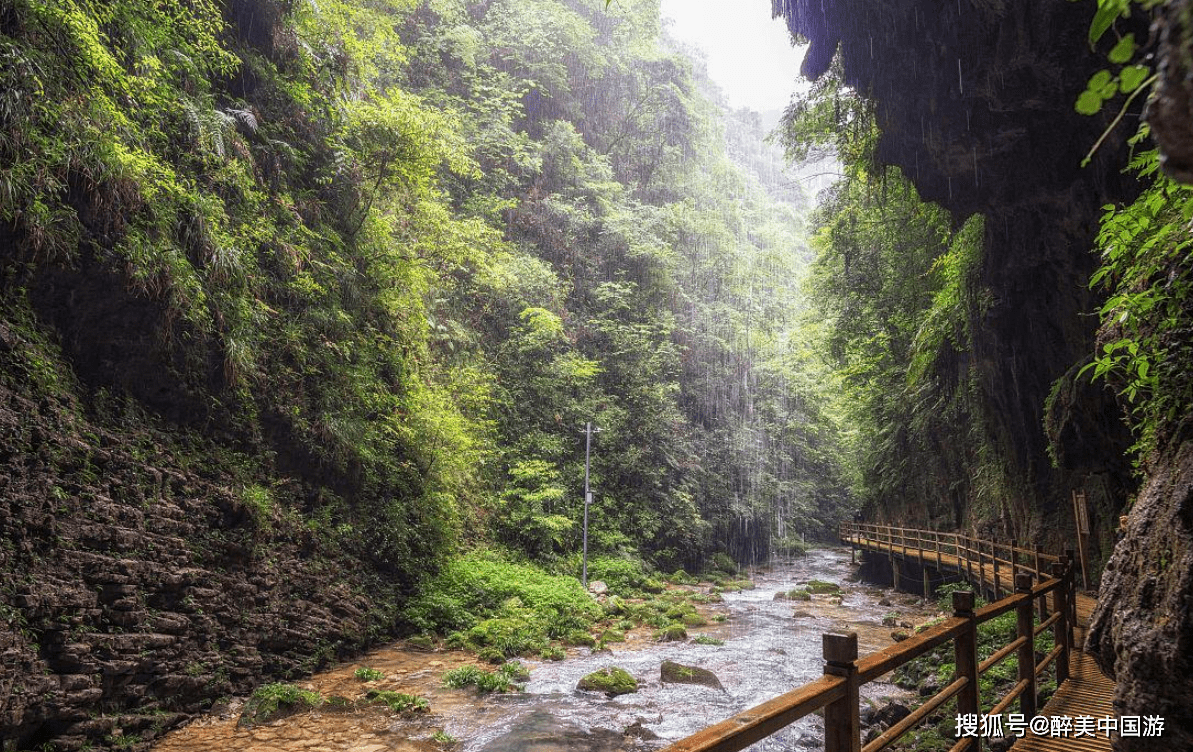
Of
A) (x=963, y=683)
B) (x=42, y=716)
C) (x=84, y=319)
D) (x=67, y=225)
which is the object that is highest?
(x=67, y=225)

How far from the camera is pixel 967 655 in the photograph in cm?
366

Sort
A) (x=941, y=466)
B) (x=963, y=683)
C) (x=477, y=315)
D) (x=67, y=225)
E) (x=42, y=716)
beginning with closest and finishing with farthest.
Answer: (x=963, y=683) < (x=42, y=716) < (x=67, y=225) < (x=941, y=466) < (x=477, y=315)

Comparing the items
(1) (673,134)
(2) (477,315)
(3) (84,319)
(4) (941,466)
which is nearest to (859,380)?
(4) (941,466)

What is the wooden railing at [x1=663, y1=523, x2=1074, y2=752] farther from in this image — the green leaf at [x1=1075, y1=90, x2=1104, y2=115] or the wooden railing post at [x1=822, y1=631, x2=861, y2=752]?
the green leaf at [x1=1075, y1=90, x2=1104, y2=115]

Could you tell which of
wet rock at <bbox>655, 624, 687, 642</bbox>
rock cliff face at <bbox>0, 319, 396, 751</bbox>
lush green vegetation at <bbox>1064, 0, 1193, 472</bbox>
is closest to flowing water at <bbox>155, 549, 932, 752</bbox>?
wet rock at <bbox>655, 624, 687, 642</bbox>

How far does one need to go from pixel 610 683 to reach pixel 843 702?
819cm

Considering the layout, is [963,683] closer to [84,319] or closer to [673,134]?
[84,319]

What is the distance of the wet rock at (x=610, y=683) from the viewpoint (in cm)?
980

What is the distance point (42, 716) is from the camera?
228 inches

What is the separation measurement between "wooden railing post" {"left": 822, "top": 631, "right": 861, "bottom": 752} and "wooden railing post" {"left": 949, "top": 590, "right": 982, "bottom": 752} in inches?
57.2

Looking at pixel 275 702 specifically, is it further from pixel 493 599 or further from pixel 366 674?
pixel 493 599

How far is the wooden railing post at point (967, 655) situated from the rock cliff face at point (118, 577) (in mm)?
→ 7502

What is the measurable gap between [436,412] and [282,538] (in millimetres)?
4551

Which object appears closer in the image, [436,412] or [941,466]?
[436,412]
